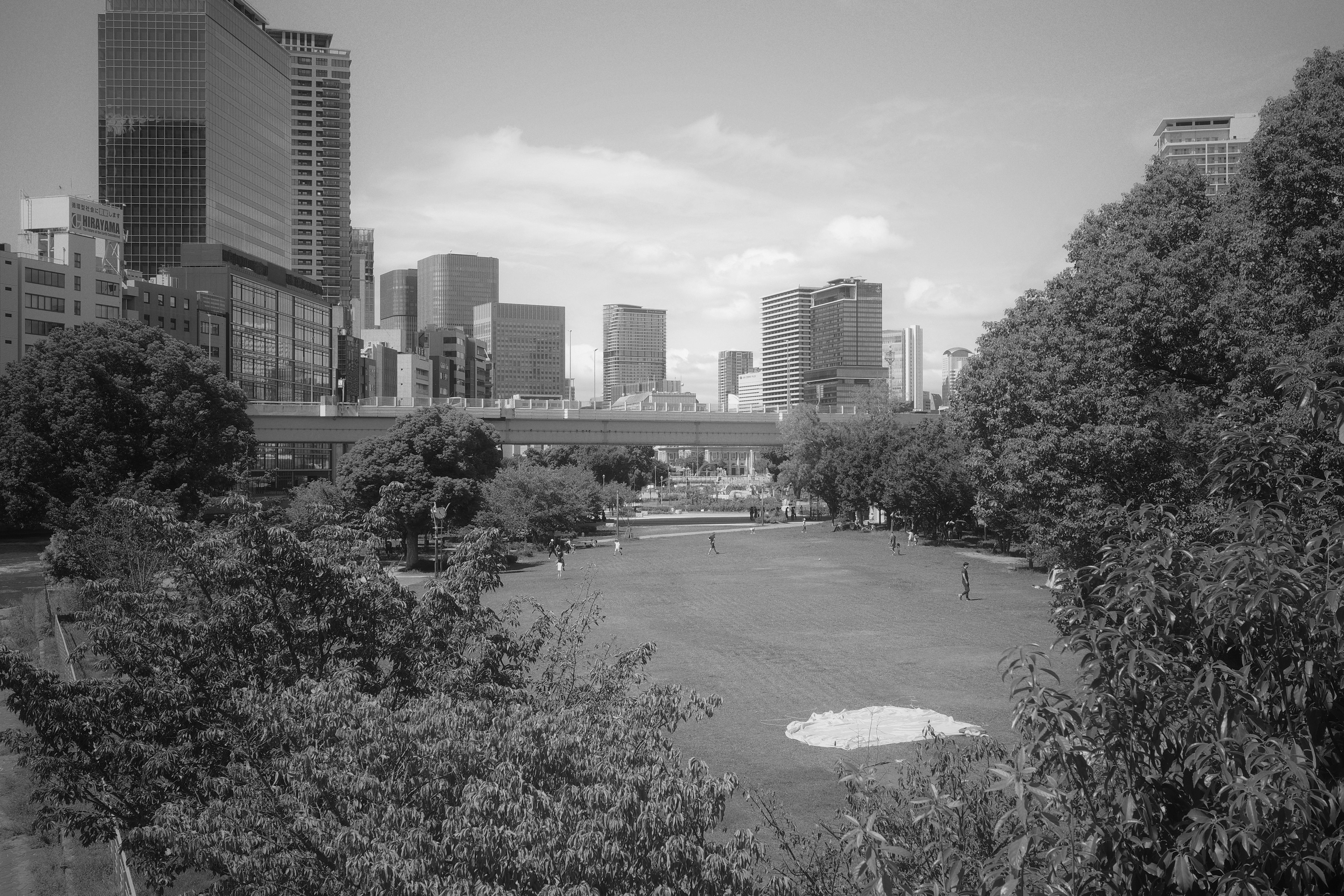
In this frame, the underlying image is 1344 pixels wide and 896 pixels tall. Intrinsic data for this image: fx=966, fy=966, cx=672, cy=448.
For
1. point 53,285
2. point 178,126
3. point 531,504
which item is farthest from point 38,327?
point 178,126

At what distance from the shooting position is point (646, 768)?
23.9ft

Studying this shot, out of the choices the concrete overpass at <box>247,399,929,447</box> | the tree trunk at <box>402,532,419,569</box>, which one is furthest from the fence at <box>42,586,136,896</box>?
the concrete overpass at <box>247,399,929,447</box>

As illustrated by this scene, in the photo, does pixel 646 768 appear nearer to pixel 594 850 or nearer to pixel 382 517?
pixel 594 850

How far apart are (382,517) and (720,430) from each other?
64.0 meters

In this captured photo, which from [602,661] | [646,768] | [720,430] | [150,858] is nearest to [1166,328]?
[602,661]

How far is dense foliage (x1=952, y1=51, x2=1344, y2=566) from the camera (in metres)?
19.9

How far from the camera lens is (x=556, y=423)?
71.2m

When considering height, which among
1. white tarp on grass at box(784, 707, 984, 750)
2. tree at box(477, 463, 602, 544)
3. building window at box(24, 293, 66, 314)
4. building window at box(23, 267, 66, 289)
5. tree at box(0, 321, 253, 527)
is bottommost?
white tarp on grass at box(784, 707, 984, 750)

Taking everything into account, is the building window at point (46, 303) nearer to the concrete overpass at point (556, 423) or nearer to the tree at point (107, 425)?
the concrete overpass at point (556, 423)

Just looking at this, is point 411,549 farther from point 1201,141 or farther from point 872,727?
point 1201,141

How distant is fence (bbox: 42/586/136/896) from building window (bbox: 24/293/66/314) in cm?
5649

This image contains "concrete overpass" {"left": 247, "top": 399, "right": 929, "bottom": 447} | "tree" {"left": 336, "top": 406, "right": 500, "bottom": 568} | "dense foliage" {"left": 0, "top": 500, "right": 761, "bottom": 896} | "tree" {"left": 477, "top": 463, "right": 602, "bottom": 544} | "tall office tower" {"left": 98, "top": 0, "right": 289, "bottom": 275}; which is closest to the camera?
"dense foliage" {"left": 0, "top": 500, "right": 761, "bottom": 896}

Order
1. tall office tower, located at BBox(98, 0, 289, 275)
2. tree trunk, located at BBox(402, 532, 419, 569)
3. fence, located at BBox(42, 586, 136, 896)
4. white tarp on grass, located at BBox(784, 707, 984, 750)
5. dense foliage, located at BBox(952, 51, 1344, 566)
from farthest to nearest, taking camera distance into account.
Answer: tall office tower, located at BBox(98, 0, 289, 275), tree trunk, located at BBox(402, 532, 419, 569), dense foliage, located at BBox(952, 51, 1344, 566), white tarp on grass, located at BBox(784, 707, 984, 750), fence, located at BBox(42, 586, 136, 896)

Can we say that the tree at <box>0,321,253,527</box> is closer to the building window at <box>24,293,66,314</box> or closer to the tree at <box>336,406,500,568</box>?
the tree at <box>336,406,500,568</box>
